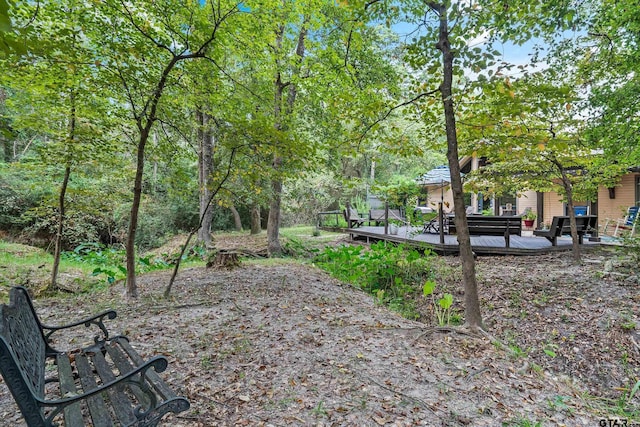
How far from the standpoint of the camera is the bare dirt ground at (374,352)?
2.42m

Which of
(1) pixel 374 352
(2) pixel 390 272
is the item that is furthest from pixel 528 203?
(1) pixel 374 352

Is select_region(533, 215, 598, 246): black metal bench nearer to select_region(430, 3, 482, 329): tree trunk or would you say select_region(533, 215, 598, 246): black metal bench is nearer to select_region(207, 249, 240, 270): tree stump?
select_region(430, 3, 482, 329): tree trunk

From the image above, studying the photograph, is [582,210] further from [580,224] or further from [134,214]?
[134,214]

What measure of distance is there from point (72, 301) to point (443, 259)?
7946 mm

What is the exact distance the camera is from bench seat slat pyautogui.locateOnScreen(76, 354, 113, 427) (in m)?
1.74

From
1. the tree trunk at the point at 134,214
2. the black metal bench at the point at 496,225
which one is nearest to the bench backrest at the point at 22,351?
the tree trunk at the point at 134,214

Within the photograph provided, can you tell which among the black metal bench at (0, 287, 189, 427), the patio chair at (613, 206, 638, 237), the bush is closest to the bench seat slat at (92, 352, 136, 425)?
the black metal bench at (0, 287, 189, 427)

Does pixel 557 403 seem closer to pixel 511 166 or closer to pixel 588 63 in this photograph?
pixel 511 166

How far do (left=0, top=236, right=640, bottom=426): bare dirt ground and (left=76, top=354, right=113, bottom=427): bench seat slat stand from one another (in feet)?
1.54

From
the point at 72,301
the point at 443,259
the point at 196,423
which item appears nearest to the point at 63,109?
the point at 72,301

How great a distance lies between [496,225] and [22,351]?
30.8 feet

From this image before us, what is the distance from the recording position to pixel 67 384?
2.09 metres

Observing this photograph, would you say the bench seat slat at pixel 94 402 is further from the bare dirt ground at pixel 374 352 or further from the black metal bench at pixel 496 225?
the black metal bench at pixel 496 225

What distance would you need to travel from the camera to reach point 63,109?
4.72 m
